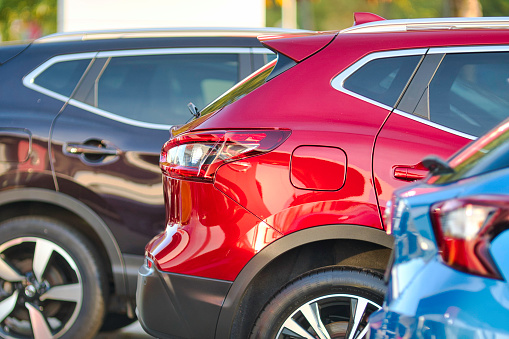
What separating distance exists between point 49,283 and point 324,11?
1727 inches

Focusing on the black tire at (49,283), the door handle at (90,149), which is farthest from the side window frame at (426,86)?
the black tire at (49,283)

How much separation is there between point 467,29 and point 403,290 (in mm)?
1648

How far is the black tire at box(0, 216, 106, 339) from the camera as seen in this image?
16.0 ft

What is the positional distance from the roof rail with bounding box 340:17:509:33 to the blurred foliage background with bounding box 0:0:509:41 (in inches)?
426

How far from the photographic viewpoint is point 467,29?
11.5 feet

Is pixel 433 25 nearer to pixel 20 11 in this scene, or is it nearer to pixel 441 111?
pixel 441 111

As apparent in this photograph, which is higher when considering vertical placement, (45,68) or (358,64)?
(358,64)

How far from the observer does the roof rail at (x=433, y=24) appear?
11.6ft

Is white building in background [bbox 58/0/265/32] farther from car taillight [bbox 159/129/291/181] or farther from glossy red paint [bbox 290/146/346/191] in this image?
glossy red paint [bbox 290/146/346/191]

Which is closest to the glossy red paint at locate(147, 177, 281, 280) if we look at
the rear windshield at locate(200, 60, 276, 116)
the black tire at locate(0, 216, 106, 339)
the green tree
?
the rear windshield at locate(200, 60, 276, 116)

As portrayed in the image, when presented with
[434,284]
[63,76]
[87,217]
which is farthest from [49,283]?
[434,284]

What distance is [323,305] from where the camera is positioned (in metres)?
3.38

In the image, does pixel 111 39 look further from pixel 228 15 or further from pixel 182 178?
pixel 228 15

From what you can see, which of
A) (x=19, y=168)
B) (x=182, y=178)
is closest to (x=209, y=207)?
(x=182, y=178)
